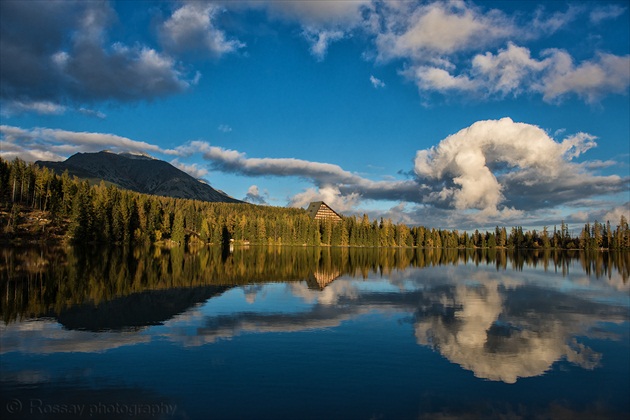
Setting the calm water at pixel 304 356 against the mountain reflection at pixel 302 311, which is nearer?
the calm water at pixel 304 356

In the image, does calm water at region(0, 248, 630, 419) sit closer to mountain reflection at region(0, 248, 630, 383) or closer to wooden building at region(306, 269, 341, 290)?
mountain reflection at region(0, 248, 630, 383)

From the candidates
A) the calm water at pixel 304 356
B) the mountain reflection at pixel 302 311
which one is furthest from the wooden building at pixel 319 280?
A: the calm water at pixel 304 356

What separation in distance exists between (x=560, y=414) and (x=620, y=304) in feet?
94.9

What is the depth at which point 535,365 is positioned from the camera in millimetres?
18062

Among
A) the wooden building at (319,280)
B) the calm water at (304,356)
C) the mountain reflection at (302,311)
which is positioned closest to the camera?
the calm water at (304,356)

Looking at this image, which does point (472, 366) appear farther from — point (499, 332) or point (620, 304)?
point (620, 304)

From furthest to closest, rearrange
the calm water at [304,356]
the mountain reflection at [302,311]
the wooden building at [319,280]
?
the wooden building at [319,280] → the mountain reflection at [302,311] → the calm water at [304,356]

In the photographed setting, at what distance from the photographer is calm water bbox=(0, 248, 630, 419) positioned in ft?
43.5

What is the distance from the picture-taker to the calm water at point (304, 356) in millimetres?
13258

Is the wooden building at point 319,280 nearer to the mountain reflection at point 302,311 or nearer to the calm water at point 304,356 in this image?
the mountain reflection at point 302,311

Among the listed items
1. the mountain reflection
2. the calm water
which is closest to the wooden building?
the mountain reflection

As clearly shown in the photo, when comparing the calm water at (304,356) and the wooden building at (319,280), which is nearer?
the calm water at (304,356)

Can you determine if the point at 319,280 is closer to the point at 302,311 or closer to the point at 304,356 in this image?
the point at 302,311

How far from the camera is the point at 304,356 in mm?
18438
